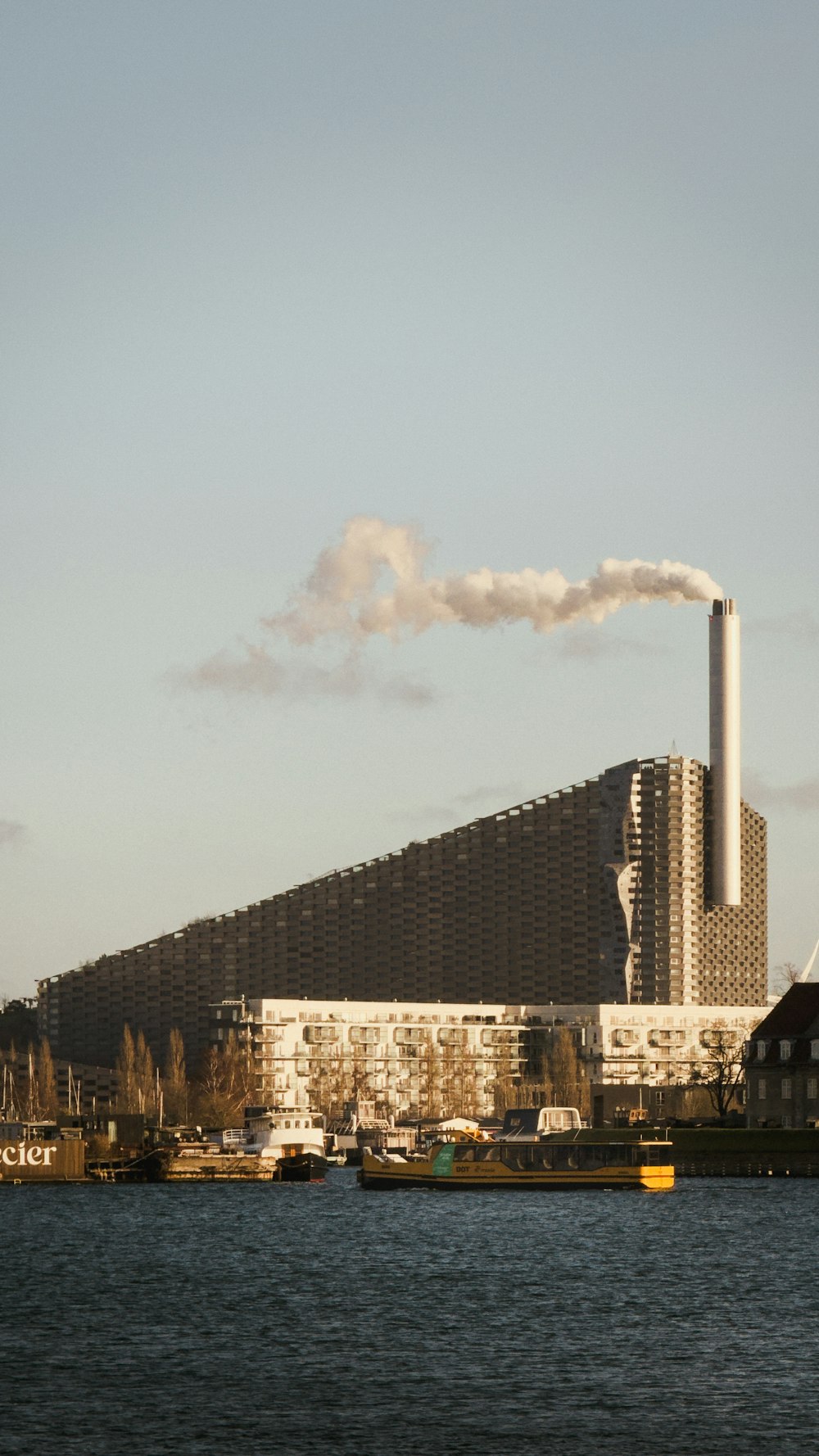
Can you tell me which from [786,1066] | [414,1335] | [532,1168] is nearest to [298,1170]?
→ [532,1168]

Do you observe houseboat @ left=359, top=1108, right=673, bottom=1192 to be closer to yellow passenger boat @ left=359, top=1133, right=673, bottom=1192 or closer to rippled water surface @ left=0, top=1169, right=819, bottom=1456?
yellow passenger boat @ left=359, top=1133, right=673, bottom=1192

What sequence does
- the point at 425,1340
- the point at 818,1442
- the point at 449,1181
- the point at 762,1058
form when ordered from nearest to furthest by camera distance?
the point at 818,1442 → the point at 425,1340 → the point at 449,1181 → the point at 762,1058

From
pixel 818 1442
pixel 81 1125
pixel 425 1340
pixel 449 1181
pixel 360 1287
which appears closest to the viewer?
pixel 818 1442

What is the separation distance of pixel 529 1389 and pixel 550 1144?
316 feet

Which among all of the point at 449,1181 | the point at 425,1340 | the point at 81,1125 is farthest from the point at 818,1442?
the point at 81,1125

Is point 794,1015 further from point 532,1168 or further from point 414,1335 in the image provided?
point 414,1335

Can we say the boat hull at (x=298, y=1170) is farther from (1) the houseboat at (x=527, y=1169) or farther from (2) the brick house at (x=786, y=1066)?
(2) the brick house at (x=786, y=1066)

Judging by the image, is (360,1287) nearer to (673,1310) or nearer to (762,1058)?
(673,1310)

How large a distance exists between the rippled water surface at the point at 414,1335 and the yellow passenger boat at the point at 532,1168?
818 inches

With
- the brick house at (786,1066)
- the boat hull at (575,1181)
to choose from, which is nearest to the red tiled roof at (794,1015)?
the brick house at (786,1066)

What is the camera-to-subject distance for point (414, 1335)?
70688mm

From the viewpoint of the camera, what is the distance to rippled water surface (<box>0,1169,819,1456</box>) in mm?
52750

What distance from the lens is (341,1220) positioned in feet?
414

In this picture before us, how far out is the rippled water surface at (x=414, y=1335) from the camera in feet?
173
